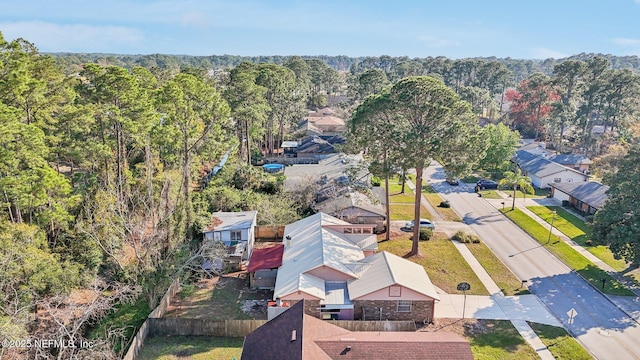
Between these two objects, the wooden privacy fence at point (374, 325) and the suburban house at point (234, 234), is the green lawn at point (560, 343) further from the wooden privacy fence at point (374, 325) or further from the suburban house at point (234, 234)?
the suburban house at point (234, 234)

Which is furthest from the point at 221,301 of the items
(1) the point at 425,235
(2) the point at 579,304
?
(2) the point at 579,304

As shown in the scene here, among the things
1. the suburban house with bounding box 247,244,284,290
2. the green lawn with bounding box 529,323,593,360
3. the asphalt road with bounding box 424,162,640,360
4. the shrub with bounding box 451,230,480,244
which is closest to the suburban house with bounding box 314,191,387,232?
the shrub with bounding box 451,230,480,244

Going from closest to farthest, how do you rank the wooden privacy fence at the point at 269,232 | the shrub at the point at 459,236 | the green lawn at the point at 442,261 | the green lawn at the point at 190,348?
the green lawn at the point at 190,348, the green lawn at the point at 442,261, the shrub at the point at 459,236, the wooden privacy fence at the point at 269,232

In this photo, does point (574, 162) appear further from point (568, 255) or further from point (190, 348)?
point (190, 348)

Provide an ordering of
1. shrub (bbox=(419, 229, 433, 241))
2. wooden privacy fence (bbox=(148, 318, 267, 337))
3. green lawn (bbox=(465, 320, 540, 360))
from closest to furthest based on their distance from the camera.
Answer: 1. green lawn (bbox=(465, 320, 540, 360))
2. wooden privacy fence (bbox=(148, 318, 267, 337))
3. shrub (bbox=(419, 229, 433, 241))

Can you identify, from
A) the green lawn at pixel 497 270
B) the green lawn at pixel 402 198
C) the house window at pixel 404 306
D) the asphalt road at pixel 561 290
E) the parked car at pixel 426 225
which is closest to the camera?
the asphalt road at pixel 561 290

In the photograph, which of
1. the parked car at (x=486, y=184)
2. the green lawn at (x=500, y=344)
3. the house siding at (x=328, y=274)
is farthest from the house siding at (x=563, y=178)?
the house siding at (x=328, y=274)

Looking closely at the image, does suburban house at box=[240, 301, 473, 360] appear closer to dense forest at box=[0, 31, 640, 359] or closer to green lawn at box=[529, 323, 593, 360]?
dense forest at box=[0, 31, 640, 359]

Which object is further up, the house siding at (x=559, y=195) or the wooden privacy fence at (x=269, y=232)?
the house siding at (x=559, y=195)
